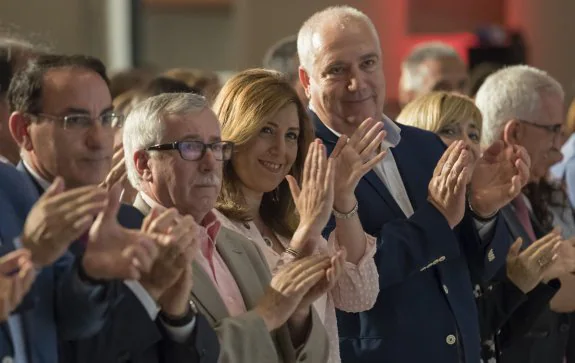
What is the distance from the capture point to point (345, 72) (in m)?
4.10

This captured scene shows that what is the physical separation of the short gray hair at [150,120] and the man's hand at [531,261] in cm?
145

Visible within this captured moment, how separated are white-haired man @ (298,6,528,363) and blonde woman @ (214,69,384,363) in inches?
5.8

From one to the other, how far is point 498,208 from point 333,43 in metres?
0.67

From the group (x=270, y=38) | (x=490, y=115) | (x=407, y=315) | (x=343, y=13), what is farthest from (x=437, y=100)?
(x=270, y=38)

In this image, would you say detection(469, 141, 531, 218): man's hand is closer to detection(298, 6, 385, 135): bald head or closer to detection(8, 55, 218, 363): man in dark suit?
detection(298, 6, 385, 135): bald head

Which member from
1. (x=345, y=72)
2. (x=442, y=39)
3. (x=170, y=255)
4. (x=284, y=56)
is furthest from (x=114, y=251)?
(x=442, y=39)

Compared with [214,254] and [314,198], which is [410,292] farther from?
[214,254]

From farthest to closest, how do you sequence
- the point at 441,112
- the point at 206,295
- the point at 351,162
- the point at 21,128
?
1. the point at 441,112
2. the point at 351,162
3. the point at 206,295
4. the point at 21,128

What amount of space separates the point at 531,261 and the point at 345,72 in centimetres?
90

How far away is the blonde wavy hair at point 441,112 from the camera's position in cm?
466

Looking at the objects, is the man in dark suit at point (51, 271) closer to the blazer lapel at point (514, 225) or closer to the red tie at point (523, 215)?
the blazer lapel at point (514, 225)

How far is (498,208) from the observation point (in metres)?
4.21

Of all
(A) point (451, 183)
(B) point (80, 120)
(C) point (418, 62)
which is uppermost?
(B) point (80, 120)

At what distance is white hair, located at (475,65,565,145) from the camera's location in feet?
16.1
